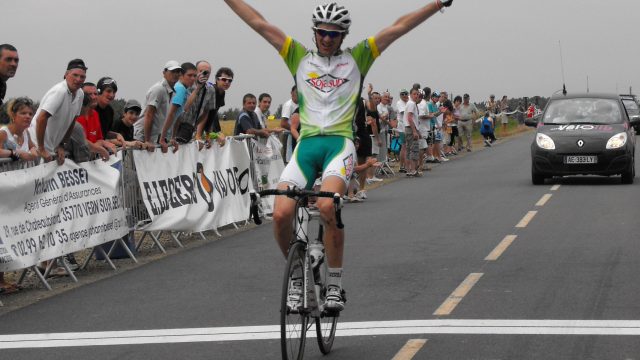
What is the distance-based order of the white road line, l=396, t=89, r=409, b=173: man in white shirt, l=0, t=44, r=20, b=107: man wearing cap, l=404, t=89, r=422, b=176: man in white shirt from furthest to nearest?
l=396, t=89, r=409, b=173: man in white shirt < l=404, t=89, r=422, b=176: man in white shirt < l=0, t=44, r=20, b=107: man wearing cap < the white road line

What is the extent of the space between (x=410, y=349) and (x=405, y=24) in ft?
7.10

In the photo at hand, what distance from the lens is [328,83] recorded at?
25.3 feet

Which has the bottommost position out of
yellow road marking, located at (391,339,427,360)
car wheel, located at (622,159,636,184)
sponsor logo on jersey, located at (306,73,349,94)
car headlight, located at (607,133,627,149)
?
car wheel, located at (622,159,636,184)

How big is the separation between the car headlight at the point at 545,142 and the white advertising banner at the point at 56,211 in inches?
429

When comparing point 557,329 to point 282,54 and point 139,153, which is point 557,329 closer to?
point 282,54

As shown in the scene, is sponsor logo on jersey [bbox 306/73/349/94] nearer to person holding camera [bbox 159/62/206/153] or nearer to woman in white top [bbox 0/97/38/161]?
woman in white top [bbox 0/97/38/161]

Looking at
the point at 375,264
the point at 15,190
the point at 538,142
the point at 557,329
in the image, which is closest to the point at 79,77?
the point at 15,190

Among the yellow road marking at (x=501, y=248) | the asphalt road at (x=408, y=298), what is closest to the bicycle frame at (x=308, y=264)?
the asphalt road at (x=408, y=298)

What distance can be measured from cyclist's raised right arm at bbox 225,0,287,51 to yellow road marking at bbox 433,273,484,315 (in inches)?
99.6

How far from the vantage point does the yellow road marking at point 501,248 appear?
12.2 m

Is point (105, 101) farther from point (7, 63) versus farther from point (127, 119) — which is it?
point (7, 63)

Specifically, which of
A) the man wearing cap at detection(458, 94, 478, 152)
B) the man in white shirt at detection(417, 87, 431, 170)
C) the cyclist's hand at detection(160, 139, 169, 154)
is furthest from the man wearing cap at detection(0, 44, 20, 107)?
the man wearing cap at detection(458, 94, 478, 152)

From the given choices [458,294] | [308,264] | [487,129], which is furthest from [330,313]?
[487,129]

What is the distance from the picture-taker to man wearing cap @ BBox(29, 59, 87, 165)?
38.7 feet
